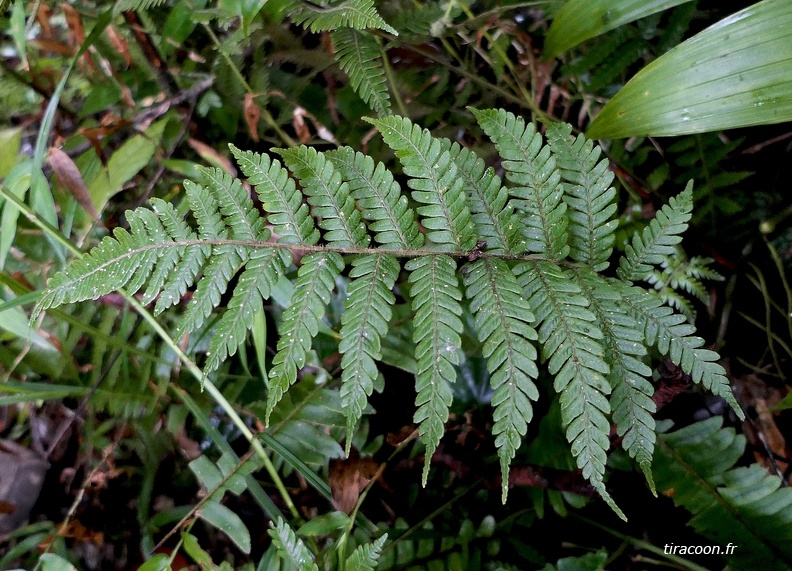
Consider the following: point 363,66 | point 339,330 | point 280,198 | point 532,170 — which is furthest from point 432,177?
point 339,330

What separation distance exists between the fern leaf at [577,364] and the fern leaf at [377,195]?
13.3 inches

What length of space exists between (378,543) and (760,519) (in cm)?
106

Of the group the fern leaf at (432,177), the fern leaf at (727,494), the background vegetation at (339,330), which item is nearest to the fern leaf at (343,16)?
the background vegetation at (339,330)

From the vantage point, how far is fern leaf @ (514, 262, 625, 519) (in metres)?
1.01

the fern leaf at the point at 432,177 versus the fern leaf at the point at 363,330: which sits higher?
the fern leaf at the point at 432,177

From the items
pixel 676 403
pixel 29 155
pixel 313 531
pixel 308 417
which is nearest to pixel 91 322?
pixel 29 155

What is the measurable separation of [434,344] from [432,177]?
0.38 metres

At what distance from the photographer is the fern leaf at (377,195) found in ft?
3.82

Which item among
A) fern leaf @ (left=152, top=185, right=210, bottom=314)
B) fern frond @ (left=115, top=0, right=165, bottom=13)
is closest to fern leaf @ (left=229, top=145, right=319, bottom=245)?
fern leaf @ (left=152, top=185, right=210, bottom=314)

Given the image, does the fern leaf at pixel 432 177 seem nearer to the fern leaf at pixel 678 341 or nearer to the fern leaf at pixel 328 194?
the fern leaf at pixel 328 194

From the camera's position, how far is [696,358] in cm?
107

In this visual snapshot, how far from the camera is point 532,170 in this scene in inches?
46.0

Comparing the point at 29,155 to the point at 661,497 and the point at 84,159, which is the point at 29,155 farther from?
the point at 661,497

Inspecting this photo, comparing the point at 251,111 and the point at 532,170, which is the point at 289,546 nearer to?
the point at 532,170
